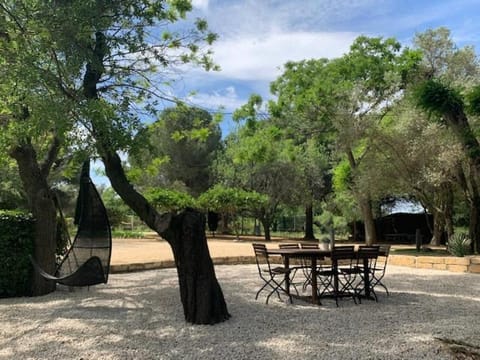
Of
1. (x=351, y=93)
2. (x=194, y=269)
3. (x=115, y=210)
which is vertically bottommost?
(x=194, y=269)

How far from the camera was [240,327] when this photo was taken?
4.31m

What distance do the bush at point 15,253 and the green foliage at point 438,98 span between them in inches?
324

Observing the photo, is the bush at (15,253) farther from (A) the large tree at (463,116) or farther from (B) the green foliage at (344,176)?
(B) the green foliage at (344,176)

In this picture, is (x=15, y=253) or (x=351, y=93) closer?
(x=15, y=253)

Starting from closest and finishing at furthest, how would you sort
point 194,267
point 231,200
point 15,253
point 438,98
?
point 194,267
point 15,253
point 438,98
point 231,200

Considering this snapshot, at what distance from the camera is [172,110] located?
23.3 ft

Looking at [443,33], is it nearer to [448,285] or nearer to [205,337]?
[448,285]

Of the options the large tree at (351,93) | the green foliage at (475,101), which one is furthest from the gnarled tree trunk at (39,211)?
the large tree at (351,93)

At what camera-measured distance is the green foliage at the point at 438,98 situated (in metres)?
9.69

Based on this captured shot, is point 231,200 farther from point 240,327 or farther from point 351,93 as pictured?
point 240,327

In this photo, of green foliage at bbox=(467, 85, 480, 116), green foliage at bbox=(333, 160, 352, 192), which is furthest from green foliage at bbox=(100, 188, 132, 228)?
green foliage at bbox=(467, 85, 480, 116)

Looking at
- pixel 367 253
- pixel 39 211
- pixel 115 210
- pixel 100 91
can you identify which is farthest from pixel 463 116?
pixel 115 210

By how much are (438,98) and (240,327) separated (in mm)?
7635

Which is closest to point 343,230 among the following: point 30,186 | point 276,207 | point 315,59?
point 276,207
